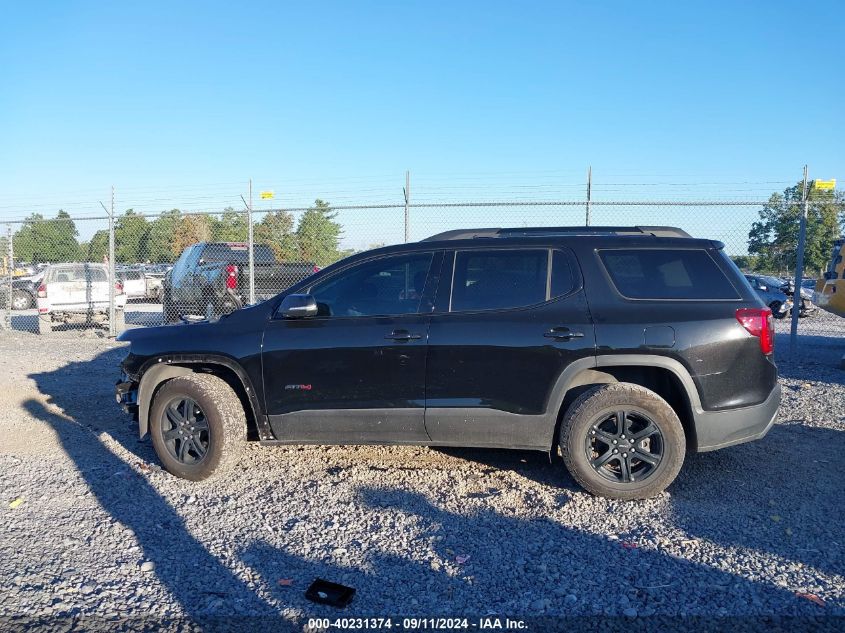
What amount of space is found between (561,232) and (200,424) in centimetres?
300

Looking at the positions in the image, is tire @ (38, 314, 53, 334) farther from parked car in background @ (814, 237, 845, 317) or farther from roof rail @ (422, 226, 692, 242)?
parked car in background @ (814, 237, 845, 317)

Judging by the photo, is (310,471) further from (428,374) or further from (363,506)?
(428,374)

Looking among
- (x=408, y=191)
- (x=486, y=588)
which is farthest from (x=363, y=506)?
(x=408, y=191)

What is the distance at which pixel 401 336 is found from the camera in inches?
176

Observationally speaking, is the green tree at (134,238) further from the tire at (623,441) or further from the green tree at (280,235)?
the tire at (623,441)

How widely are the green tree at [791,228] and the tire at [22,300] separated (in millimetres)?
22594

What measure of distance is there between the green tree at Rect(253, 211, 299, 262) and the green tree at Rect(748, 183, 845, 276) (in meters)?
7.93

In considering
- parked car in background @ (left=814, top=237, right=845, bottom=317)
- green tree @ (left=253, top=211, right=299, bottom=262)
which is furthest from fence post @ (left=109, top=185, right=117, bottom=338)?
parked car in background @ (left=814, top=237, right=845, bottom=317)

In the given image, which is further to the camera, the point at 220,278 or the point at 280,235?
the point at 280,235

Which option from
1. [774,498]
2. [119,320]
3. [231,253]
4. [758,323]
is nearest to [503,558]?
[774,498]

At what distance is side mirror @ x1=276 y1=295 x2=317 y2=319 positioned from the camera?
14.9ft

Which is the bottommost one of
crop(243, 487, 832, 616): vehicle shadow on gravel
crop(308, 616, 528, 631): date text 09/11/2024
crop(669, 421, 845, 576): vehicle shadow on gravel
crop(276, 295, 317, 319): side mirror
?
crop(308, 616, 528, 631): date text 09/11/2024

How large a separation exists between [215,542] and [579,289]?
280 centimetres

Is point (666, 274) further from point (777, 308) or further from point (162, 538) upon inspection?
point (777, 308)
